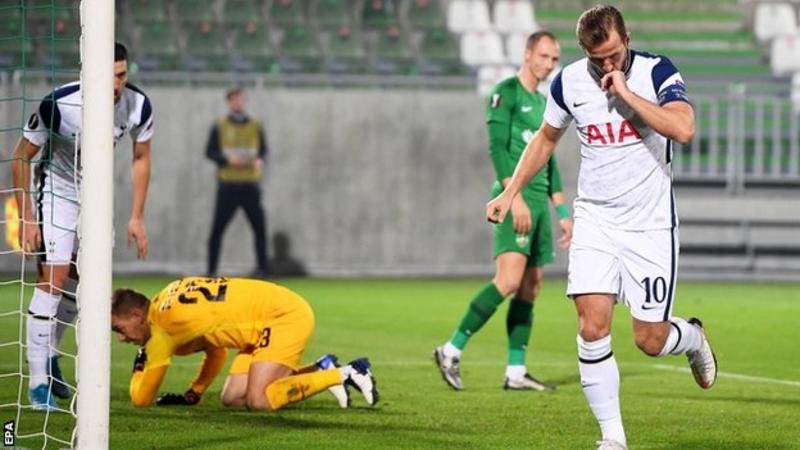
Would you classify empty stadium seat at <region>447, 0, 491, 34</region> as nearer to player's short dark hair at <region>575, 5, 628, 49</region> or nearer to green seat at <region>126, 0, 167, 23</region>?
green seat at <region>126, 0, 167, 23</region>

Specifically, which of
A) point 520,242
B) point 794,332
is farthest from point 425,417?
point 794,332

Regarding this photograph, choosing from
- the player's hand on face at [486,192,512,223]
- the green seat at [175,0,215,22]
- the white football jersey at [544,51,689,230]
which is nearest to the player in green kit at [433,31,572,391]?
the player's hand on face at [486,192,512,223]

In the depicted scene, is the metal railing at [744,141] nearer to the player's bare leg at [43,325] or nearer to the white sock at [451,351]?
the white sock at [451,351]

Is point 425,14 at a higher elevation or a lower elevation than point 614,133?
higher

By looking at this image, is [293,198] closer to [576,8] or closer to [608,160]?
[576,8]

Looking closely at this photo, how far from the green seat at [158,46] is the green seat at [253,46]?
0.99m

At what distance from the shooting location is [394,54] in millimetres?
26188

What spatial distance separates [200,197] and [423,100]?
3.44 meters

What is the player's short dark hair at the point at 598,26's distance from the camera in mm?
A: 6602

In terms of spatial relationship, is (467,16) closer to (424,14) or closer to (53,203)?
(424,14)

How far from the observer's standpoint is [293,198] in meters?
22.8

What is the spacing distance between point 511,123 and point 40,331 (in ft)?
10.7

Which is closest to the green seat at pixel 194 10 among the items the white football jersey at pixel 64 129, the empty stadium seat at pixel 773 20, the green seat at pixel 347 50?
the green seat at pixel 347 50

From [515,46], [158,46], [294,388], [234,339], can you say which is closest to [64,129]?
[234,339]
